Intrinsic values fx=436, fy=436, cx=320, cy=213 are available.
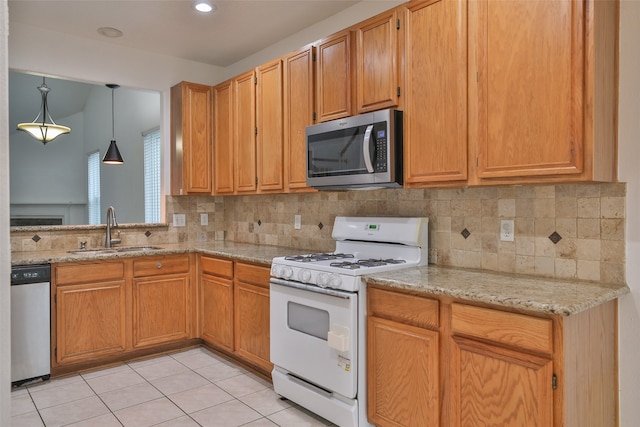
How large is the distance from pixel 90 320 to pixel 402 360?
2394 millimetres

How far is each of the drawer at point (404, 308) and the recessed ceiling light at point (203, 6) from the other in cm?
228

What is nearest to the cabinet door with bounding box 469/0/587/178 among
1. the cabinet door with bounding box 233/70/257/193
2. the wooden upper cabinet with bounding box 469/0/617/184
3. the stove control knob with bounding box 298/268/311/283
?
the wooden upper cabinet with bounding box 469/0/617/184

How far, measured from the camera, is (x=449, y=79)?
2.18 meters

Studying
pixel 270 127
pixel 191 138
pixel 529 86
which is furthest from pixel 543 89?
pixel 191 138

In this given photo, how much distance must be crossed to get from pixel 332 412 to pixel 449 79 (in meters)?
1.84

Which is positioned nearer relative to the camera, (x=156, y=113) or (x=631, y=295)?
(x=631, y=295)

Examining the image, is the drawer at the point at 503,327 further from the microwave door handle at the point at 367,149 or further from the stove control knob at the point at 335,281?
the microwave door handle at the point at 367,149

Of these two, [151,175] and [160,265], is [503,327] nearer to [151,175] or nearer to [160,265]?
[160,265]

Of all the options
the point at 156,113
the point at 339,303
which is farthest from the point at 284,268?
the point at 156,113

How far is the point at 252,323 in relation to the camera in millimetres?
3119

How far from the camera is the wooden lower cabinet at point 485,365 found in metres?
1.59

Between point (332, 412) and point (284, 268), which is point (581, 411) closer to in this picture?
point (332, 412)

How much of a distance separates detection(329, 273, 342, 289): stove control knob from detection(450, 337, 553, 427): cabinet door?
2.09 feet

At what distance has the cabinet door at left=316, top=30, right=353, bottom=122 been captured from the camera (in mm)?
2727
